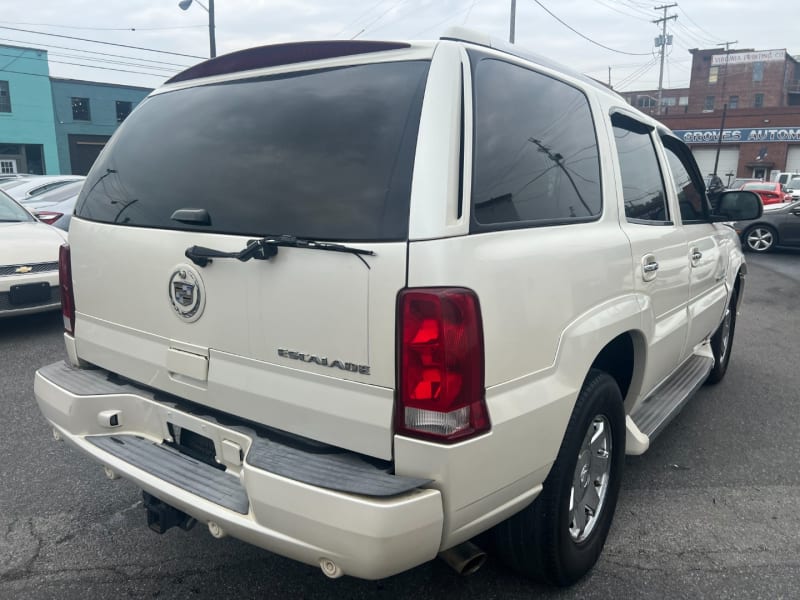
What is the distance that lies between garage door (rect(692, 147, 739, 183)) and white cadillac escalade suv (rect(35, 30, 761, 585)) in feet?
165

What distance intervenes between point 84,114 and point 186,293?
140ft

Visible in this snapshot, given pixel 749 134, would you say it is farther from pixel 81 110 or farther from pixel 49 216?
pixel 49 216

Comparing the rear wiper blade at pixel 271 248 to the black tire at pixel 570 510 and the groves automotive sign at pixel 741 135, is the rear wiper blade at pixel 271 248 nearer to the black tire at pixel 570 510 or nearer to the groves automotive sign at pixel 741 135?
the black tire at pixel 570 510

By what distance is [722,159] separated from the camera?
1886 inches

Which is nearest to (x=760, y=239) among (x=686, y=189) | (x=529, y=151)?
(x=686, y=189)

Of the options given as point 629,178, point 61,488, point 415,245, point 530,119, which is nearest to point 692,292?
point 629,178

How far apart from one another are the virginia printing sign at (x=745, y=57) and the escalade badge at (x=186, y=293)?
72722mm

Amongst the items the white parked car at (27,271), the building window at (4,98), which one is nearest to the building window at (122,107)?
the building window at (4,98)

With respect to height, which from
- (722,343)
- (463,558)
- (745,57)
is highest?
(745,57)

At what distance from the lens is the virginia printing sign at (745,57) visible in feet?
204

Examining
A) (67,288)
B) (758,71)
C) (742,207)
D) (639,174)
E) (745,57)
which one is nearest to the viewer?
(67,288)

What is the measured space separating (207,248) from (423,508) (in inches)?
43.1

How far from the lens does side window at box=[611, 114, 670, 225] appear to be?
3.07 metres

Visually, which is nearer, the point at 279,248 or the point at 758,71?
the point at 279,248
